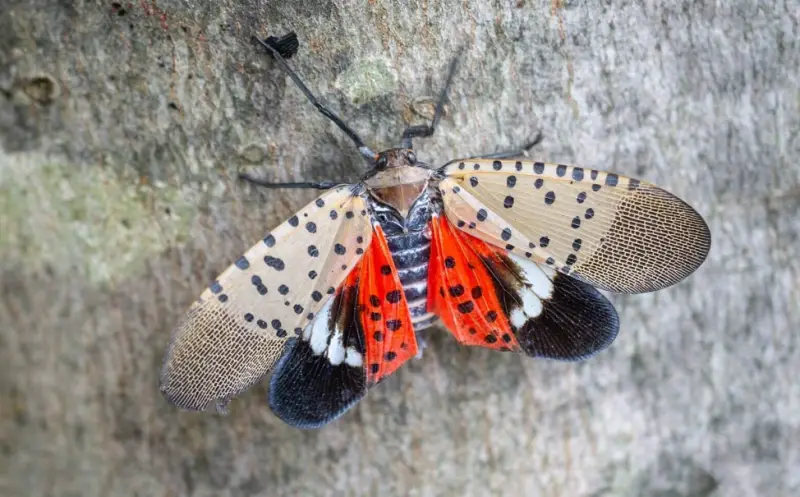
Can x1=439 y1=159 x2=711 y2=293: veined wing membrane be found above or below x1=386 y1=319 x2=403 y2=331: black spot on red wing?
above

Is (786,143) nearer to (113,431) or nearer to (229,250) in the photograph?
(229,250)

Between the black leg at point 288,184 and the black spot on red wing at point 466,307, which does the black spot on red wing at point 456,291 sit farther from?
the black leg at point 288,184

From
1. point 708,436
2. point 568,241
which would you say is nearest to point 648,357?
point 708,436

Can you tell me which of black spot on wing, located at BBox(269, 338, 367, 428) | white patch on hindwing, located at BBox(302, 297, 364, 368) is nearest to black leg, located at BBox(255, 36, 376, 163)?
white patch on hindwing, located at BBox(302, 297, 364, 368)

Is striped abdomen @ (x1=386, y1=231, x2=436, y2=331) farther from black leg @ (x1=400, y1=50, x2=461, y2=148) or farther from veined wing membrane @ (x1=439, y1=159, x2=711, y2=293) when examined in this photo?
black leg @ (x1=400, y1=50, x2=461, y2=148)

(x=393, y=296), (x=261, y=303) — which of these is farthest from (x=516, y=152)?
(x=261, y=303)

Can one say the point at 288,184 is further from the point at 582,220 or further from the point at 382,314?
the point at 582,220
